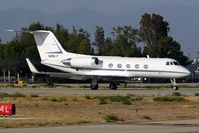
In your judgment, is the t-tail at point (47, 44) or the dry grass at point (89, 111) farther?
the t-tail at point (47, 44)

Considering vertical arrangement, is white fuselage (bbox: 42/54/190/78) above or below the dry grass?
above

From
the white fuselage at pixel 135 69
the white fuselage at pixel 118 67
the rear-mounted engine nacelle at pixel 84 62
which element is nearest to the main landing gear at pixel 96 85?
the white fuselage at pixel 118 67

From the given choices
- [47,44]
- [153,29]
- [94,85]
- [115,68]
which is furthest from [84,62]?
[153,29]

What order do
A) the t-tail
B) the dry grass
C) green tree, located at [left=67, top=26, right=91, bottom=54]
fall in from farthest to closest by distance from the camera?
green tree, located at [left=67, top=26, right=91, bottom=54]
the t-tail
the dry grass

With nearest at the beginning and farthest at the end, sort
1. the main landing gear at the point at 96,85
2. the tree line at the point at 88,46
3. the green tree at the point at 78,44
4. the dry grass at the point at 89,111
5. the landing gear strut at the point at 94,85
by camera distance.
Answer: the dry grass at the point at 89,111, the landing gear strut at the point at 94,85, the main landing gear at the point at 96,85, the tree line at the point at 88,46, the green tree at the point at 78,44

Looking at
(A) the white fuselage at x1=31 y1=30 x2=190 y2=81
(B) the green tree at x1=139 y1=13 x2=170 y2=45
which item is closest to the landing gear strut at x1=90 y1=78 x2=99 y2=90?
(A) the white fuselage at x1=31 y1=30 x2=190 y2=81

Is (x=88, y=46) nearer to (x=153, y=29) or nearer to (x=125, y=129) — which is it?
(x=153, y=29)

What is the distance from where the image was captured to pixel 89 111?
32.8m

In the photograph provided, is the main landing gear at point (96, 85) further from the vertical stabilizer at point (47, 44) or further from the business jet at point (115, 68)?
the vertical stabilizer at point (47, 44)

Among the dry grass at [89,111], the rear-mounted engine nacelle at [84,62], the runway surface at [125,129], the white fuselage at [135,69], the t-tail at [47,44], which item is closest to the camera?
the runway surface at [125,129]

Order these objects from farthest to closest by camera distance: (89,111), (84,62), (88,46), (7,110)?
(88,46) < (84,62) < (89,111) < (7,110)

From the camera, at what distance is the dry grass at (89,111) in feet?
87.8

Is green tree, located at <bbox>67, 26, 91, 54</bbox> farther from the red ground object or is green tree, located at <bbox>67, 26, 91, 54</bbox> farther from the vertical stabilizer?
the red ground object

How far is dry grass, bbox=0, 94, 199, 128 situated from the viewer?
26.8 meters
